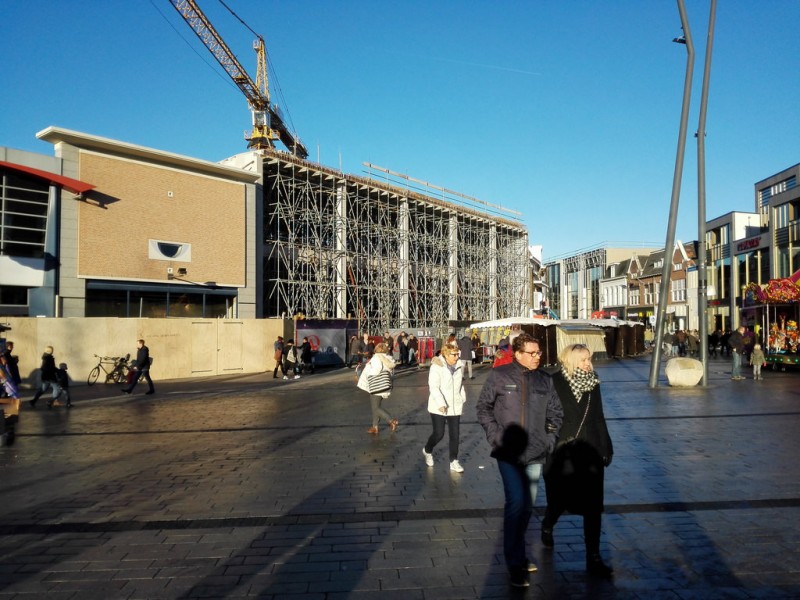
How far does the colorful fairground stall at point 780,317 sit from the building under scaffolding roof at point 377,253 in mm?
22991

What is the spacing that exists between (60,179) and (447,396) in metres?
21.9

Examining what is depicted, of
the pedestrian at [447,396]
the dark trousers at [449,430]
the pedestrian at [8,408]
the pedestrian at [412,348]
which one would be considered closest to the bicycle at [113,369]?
the pedestrian at [8,408]

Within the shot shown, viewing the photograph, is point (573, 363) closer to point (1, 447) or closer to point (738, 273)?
point (1, 447)

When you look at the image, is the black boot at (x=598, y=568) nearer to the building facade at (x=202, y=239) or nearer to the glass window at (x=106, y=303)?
the building facade at (x=202, y=239)

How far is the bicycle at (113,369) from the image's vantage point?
21.3 m

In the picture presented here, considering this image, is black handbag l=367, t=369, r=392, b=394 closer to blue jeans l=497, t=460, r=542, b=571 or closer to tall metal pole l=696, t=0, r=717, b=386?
blue jeans l=497, t=460, r=542, b=571

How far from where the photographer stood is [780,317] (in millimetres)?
24047

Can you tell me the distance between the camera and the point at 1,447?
9.77m

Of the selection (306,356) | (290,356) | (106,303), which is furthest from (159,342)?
(106,303)

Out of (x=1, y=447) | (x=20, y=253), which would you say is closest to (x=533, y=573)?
(x=1, y=447)

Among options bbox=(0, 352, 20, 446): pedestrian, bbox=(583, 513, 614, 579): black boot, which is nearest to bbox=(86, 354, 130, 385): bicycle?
bbox=(0, 352, 20, 446): pedestrian

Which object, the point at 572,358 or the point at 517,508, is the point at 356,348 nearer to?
the point at 572,358

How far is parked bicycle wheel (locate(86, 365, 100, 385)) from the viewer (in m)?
21.0

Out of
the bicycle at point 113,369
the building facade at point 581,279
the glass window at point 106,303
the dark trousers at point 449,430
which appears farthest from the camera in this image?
the building facade at point 581,279
